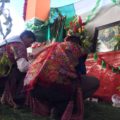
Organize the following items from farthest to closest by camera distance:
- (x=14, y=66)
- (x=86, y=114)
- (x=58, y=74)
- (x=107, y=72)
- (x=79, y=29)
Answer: (x=79, y=29)
(x=107, y=72)
(x=14, y=66)
(x=86, y=114)
(x=58, y=74)

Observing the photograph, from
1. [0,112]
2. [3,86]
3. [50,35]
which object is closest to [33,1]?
[50,35]

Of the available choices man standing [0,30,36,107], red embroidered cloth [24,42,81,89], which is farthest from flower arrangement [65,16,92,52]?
red embroidered cloth [24,42,81,89]

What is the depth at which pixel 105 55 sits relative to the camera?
20.1 ft

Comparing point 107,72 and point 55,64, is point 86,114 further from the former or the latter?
point 107,72

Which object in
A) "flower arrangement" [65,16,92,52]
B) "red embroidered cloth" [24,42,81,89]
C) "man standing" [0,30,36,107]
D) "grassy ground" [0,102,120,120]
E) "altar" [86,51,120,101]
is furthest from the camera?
"flower arrangement" [65,16,92,52]

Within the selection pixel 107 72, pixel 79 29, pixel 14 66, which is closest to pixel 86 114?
pixel 14 66

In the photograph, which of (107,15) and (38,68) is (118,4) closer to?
(107,15)

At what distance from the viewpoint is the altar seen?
5.64m

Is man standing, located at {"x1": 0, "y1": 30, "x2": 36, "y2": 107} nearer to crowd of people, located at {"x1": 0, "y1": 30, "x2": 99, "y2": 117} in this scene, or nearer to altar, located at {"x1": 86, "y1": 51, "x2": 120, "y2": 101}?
crowd of people, located at {"x1": 0, "y1": 30, "x2": 99, "y2": 117}

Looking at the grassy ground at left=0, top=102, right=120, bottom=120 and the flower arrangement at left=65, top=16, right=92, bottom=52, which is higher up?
the flower arrangement at left=65, top=16, right=92, bottom=52

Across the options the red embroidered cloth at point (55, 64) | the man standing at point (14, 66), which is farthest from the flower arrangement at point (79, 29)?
the red embroidered cloth at point (55, 64)

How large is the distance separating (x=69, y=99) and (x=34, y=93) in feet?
1.24

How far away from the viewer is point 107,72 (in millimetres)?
5848

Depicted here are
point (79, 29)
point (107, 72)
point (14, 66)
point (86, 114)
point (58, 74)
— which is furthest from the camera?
point (79, 29)
